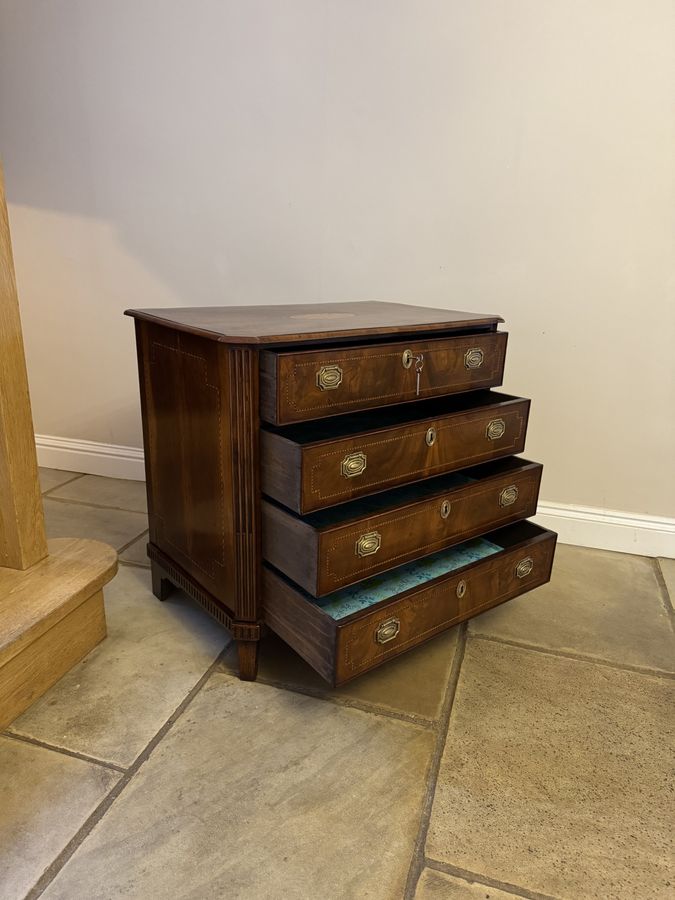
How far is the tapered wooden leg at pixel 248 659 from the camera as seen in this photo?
4.34 ft

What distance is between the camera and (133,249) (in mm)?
2219

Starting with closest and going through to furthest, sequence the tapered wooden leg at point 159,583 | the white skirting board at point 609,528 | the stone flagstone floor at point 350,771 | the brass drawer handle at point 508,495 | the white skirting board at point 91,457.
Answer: the stone flagstone floor at point 350,771
the brass drawer handle at point 508,495
the tapered wooden leg at point 159,583
the white skirting board at point 609,528
the white skirting board at point 91,457

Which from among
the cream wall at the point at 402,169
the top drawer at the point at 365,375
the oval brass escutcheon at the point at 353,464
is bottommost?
the oval brass escutcheon at the point at 353,464

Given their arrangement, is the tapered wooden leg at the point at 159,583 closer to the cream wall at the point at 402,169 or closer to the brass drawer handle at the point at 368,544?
the brass drawer handle at the point at 368,544

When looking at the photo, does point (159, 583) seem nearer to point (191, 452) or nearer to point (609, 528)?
point (191, 452)

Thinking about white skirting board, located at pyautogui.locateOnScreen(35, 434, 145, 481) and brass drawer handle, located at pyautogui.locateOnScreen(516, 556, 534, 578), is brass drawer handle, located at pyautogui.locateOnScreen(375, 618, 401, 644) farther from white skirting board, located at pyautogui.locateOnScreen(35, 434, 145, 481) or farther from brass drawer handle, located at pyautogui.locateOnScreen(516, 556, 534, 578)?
white skirting board, located at pyautogui.locateOnScreen(35, 434, 145, 481)

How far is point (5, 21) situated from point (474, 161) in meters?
1.66

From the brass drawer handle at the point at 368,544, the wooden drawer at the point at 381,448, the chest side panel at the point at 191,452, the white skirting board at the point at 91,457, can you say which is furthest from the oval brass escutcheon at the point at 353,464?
the white skirting board at the point at 91,457

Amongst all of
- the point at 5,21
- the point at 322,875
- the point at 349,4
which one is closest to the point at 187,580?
the point at 322,875

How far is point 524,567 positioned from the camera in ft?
4.84

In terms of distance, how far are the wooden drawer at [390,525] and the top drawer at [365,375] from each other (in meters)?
0.20

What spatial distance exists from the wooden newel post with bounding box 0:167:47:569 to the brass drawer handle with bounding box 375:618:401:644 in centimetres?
77

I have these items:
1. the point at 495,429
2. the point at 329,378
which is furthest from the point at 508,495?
the point at 329,378

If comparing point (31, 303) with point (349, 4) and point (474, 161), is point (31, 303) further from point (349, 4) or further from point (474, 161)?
point (474, 161)
